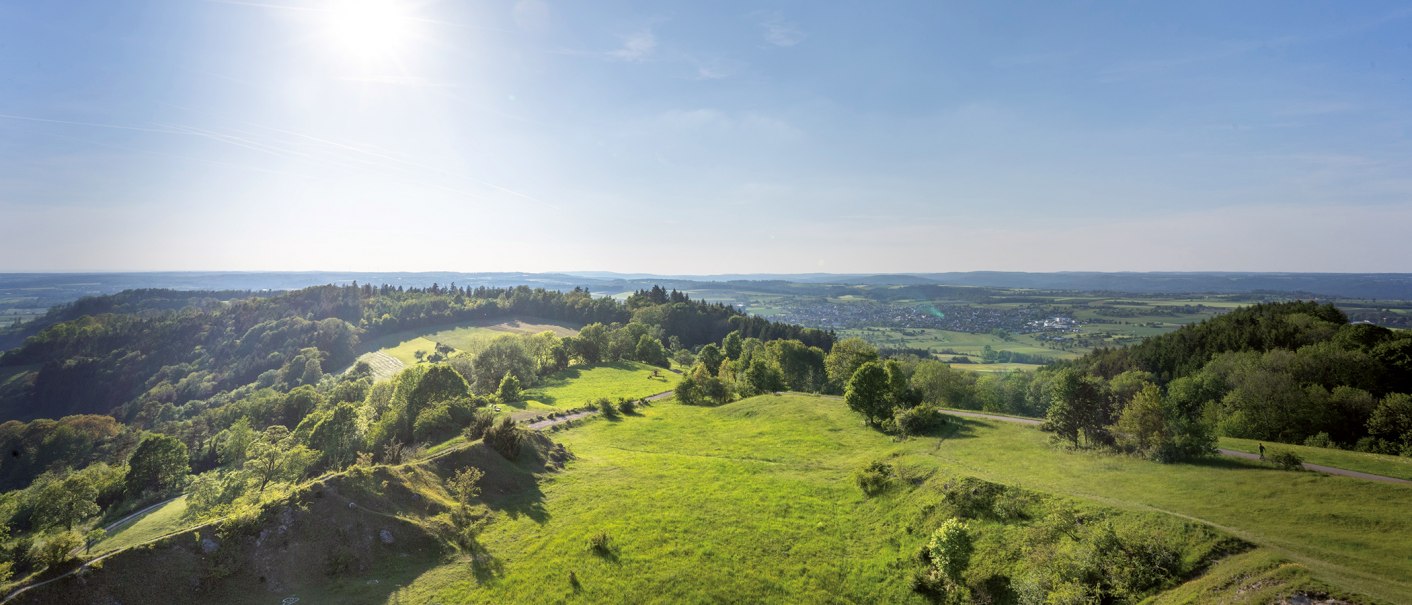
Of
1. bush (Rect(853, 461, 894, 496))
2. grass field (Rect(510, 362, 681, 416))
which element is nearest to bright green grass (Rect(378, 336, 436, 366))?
grass field (Rect(510, 362, 681, 416))

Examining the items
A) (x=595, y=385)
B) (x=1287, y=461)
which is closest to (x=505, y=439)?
(x=595, y=385)

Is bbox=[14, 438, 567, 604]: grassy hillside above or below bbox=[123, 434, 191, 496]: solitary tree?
above

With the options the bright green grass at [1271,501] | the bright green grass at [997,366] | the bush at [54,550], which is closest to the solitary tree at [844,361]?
the bright green grass at [1271,501]

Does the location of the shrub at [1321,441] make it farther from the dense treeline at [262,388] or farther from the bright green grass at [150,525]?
the bright green grass at [150,525]

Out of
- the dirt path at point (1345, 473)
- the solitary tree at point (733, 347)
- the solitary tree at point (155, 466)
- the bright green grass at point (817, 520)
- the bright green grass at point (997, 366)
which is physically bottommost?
the bright green grass at point (997, 366)

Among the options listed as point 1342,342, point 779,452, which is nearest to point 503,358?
point 779,452

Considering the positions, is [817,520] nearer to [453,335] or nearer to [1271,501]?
[1271,501]

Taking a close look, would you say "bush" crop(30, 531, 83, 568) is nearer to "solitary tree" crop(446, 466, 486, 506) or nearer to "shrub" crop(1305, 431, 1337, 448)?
"solitary tree" crop(446, 466, 486, 506)
